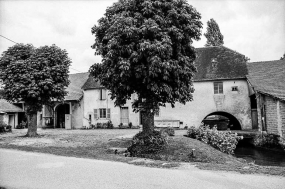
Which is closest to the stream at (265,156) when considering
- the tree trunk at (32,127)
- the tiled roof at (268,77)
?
the tiled roof at (268,77)

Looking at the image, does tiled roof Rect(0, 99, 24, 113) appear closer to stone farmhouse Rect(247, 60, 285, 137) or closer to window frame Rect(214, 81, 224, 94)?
window frame Rect(214, 81, 224, 94)

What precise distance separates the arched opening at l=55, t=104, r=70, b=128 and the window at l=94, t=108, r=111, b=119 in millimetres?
5730

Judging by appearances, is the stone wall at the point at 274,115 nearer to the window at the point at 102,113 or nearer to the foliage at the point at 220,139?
the foliage at the point at 220,139

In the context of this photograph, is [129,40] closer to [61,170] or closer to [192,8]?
[192,8]

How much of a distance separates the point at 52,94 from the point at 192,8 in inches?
504

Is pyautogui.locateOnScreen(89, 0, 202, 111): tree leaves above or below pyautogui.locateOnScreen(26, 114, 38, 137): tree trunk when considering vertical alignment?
above

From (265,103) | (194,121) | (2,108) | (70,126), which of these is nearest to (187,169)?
(265,103)

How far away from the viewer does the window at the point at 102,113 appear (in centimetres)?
2840

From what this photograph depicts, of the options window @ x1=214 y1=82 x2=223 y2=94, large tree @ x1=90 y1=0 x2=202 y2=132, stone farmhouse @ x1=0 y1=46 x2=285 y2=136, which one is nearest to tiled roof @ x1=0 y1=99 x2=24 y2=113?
stone farmhouse @ x1=0 y1=46 x2=285 y2=136

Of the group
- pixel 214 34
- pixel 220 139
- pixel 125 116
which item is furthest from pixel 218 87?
pixel 214 34

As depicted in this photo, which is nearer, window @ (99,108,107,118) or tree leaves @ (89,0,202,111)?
tree leaves @ (89,0,202,111)

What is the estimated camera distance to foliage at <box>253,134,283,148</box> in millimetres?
16152

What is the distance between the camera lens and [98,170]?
24.9 ft

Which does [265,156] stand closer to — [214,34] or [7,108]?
[214,34]
